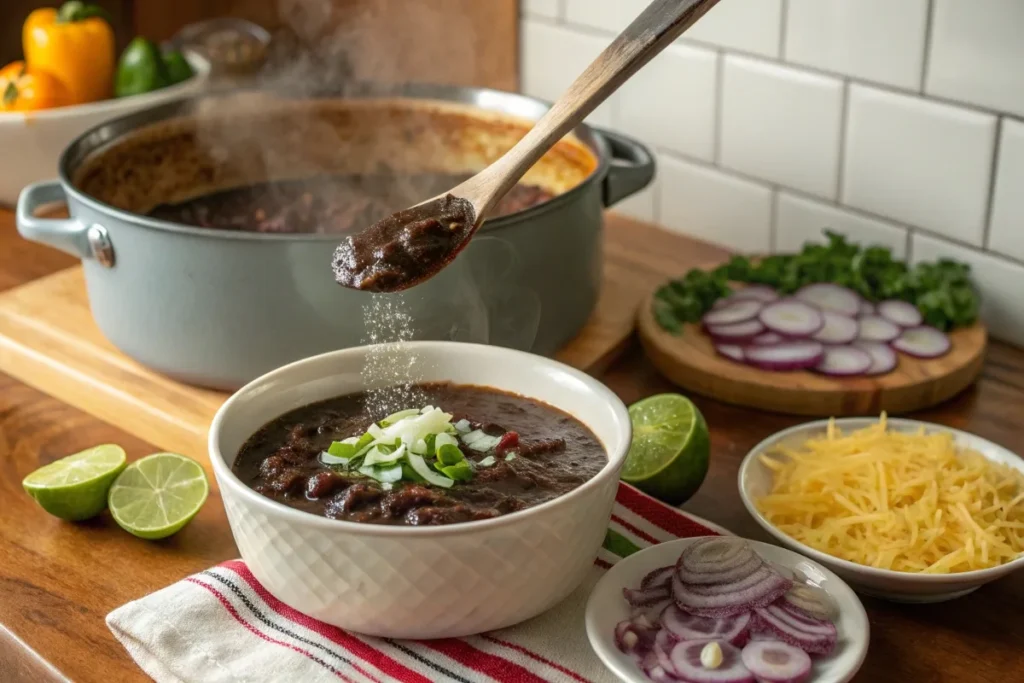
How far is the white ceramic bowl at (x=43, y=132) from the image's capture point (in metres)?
2.06

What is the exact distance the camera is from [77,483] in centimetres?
125

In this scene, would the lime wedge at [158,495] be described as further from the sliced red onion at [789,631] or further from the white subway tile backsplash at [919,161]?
the white subway tile backsplash at [919,161]

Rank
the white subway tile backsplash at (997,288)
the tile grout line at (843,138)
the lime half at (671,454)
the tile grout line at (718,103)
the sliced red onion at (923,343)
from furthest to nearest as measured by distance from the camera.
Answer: the tile grout line at (718,103)
the tile grout line at (843,138)
the white subway tile backsplash at (997,288)
the sliced red onion at (923,343)
the lime half at (671,454)

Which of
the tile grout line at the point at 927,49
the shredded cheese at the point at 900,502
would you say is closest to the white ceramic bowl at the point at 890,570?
the shredded cheese at the point at 900,502

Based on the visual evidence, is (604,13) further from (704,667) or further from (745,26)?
(704,667)

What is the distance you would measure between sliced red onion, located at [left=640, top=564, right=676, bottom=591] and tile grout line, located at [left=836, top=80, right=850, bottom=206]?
0.94 meters

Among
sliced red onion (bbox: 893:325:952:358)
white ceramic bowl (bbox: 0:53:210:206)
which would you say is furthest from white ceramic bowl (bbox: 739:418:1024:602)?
white ceramic bowl (bbox: 0:53:210:206)

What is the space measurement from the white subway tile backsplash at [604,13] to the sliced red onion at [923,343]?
717 mm

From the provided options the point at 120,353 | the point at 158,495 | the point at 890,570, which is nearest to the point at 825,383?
the point at 890,570

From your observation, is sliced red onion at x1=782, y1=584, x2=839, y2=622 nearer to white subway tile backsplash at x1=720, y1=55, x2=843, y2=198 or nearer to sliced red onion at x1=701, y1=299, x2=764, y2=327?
sliced red onion at x1=701, y1=299, x2=764, y2=327

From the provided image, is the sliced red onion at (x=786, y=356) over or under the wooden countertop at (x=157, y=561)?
over

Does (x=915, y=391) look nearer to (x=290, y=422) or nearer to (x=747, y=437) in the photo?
(x=747, y=437)

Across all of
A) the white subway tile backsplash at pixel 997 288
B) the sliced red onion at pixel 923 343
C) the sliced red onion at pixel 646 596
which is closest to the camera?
the sliced red onion at pixel 646 596

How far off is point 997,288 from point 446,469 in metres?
0.97
